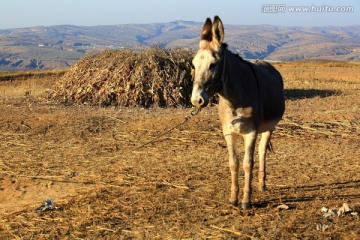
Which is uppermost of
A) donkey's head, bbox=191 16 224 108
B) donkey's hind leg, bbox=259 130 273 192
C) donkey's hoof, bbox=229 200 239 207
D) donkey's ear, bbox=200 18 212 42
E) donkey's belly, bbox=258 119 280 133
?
donkey's ear, bbox=200 18 212 42

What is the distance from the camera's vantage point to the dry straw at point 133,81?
1756 centimetres

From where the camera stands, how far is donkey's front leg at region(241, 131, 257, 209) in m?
6.21

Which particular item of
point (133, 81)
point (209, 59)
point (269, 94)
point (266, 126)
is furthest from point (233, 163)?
point (133, 81)

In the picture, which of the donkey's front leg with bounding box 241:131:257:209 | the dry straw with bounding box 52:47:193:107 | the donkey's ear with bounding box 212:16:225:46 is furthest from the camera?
the dry straw with bounding box 52:47:193:107

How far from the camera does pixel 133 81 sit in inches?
698

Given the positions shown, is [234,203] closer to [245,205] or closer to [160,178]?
[245,205]

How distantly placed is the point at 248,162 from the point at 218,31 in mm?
2062

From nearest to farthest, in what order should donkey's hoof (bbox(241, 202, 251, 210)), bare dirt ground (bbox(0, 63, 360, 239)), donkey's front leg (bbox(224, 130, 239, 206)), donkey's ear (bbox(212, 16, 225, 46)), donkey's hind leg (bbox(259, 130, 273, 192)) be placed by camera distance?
donkey's ear (bbox(212, 16, 225, 46)) < bare dirt ground (bbox(0, 63, 360, 239)) < donkey's front leg (bbox(224, 130, 239, 206)) < donkey's hoof (bbox(241, 202, 251, 210)) < donkey's hind leg (bbox(259, 130, 273, 192))

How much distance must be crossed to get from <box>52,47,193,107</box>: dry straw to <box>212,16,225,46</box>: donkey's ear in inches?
469

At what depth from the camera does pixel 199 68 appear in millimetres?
5484

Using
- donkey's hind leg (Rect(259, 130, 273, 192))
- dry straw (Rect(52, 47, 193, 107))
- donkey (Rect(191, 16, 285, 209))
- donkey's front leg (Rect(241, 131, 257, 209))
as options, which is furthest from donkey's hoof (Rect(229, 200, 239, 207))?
dry straw (Rect(52, 47, 193, 107))

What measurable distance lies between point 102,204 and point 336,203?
375cm

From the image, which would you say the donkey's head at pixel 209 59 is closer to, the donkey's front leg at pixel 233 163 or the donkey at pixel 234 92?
the donkey at pixel 234 92

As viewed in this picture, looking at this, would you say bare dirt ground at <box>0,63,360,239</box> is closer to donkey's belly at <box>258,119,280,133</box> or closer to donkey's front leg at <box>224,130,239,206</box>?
donkey's front leg at <box>224,130,239,206</box>
